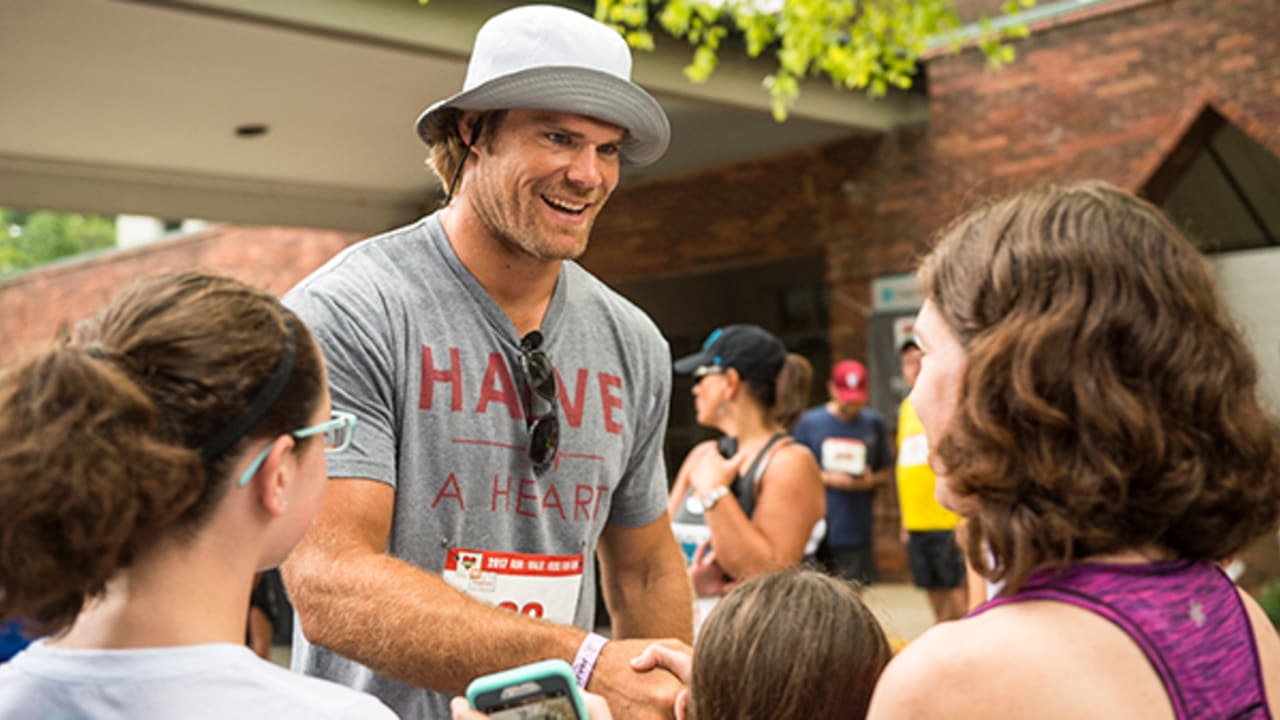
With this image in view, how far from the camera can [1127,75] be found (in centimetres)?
1156

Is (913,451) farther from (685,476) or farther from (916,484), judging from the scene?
(685,476)

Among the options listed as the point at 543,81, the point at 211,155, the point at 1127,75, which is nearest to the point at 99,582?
the point at 543,81

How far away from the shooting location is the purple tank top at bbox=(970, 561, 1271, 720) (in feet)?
4.58

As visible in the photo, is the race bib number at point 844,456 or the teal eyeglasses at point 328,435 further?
the race bib number at point 844,456

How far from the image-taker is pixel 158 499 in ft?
4.91

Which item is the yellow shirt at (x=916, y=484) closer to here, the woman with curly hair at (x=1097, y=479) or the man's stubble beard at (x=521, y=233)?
the man's stubble beard at (x=521, y=233)

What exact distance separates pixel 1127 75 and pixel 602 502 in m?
10.2

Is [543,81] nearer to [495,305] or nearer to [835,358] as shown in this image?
[495,305]

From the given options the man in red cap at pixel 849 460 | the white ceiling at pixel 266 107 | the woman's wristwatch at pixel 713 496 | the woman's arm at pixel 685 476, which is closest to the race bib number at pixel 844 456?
the man in red cap at pixel 849 460

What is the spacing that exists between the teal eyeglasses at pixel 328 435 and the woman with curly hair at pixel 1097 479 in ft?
2.45

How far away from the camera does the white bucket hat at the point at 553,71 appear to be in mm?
2518

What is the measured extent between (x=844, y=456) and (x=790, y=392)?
12.6ft

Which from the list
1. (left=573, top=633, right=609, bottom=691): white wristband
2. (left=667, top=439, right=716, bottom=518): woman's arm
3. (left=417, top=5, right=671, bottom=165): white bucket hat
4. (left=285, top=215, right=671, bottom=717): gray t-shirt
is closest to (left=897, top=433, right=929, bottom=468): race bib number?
(left=667, top=439, right=716, bottom=518): woman's arm

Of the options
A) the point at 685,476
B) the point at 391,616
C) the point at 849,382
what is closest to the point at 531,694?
the point at 391,616
